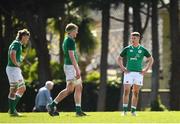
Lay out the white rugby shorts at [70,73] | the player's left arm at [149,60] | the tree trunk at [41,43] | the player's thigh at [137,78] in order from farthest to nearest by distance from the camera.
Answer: the tree trunk at [41,43]
the player's left arm at [149,60]
the player's thigh at [137,78]
the white rugby shorts at [70,73]

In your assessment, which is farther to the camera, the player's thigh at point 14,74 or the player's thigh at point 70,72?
the player's thigh at point 14,74

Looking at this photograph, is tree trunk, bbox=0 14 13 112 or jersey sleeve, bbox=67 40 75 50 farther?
Answer: tree trunk, bbox=0 14 13 112

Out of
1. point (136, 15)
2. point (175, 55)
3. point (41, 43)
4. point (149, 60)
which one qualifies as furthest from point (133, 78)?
point (175, 55)

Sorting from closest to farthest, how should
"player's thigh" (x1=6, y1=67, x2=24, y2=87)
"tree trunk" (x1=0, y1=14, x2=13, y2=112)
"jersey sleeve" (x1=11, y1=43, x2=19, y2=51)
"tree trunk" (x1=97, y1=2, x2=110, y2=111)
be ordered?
1. "jersey sleeve" (x1=11, y1=43, x2=19, y2=51)
2. "player's thigh" (x1=6, y1=67, x2=24, y2=87)
3. "tree trunk" (x1=97, y1=2, x2=110, y2=111)
4. "tree trunk" (x1=0, y1=14, x2=13, y2=112)

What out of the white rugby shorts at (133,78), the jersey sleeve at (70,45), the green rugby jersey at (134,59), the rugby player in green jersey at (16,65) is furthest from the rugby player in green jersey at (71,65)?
the green rugby jersey at (134,59)

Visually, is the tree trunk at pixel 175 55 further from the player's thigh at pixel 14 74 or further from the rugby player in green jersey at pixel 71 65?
the player's thigh at pixel 14 74

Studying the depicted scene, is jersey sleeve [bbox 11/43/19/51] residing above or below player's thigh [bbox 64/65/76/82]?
above

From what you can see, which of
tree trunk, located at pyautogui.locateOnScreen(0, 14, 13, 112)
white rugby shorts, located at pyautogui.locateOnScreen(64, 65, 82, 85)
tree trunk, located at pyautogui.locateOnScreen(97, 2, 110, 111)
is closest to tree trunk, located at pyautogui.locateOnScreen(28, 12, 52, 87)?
tree trunk, located at pyautogui.locateOnScreen(0, 14, 13, 112)

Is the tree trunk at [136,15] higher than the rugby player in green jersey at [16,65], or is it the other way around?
the tree trunk at [136,15]

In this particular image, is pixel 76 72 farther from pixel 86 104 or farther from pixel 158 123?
pixel 86 104

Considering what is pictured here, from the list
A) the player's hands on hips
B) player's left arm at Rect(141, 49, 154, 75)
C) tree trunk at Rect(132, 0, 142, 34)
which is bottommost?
the player's hands on hips

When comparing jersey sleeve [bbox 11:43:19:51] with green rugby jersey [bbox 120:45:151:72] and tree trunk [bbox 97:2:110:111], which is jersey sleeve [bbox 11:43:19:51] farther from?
tree trunk [bbox 97:2:110:111]

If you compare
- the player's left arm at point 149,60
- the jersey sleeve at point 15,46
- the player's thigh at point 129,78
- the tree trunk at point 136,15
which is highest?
the tree trunk at point 136,15

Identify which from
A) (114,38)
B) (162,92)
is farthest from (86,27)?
(114,38)
